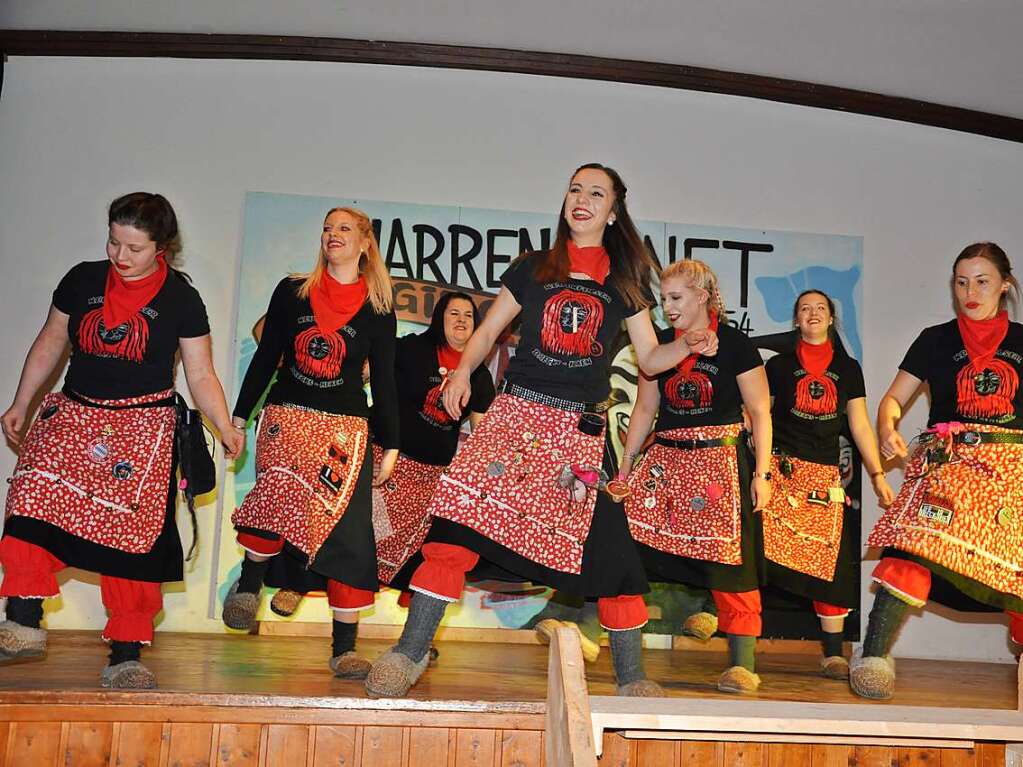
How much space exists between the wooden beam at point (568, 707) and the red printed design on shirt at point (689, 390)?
1.58 meters

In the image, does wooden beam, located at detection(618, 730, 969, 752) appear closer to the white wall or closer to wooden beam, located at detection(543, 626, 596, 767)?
wooden beam, located at detection(543, 626, 596, 767)

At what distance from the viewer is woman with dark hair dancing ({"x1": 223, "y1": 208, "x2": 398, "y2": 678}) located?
361cm

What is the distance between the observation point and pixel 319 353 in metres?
3.75

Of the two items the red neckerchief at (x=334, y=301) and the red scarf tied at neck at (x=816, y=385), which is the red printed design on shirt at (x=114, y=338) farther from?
the red scarf tied at neck at (x=816, y=385)

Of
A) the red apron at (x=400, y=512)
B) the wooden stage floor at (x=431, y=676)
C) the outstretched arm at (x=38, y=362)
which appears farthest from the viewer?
the red apron at (x=400, y=512)

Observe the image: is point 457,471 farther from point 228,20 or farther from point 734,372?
point 228,20

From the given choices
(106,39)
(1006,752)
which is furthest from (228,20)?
(1006,752)

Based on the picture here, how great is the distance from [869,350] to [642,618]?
9.47 ft

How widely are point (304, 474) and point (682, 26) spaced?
2976 mm

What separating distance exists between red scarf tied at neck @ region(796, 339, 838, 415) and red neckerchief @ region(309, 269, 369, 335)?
218 centimetres

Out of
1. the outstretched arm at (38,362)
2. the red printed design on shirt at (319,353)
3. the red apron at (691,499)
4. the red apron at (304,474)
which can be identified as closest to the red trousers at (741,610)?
the red apron at (691,499)

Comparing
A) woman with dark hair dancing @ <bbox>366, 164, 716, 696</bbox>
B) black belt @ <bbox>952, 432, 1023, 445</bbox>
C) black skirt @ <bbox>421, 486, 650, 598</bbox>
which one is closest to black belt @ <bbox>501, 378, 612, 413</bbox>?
woman with dark hair dancing @ <bbox>366, 164, 716, 696</bbox>

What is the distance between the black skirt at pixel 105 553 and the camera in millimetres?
3115

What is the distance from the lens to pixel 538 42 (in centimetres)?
536
